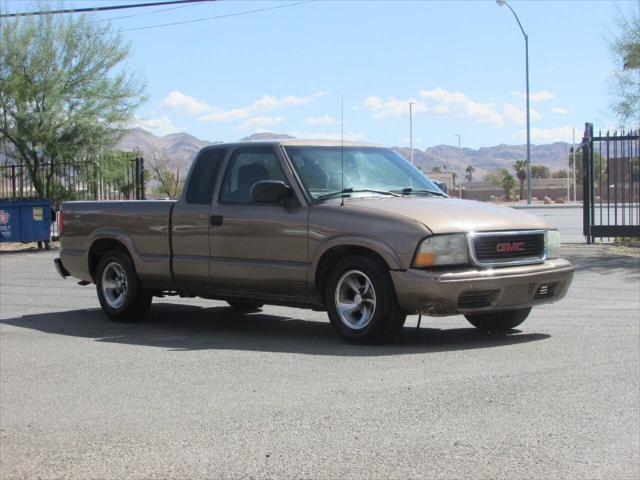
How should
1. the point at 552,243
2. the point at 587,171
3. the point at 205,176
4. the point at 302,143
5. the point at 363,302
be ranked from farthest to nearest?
the point at 587,171 < the point at 205,176 < the point at 302,143 < the point at 552,243 < the point at 363,302

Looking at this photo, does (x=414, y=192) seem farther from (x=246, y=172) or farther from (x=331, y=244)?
(x=246, y=172)

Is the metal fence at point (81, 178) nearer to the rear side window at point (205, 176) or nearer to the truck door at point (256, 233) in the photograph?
the rear side window at point (205, 176)

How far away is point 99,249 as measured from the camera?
1066 centimetres

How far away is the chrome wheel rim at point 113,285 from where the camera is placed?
10.3 m

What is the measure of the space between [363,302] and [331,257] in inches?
22.4

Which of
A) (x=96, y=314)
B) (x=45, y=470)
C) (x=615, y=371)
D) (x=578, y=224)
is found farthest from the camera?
(x=578, y=224)

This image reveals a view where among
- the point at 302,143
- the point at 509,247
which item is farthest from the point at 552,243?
the point at 302,143

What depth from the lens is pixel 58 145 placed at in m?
26.2

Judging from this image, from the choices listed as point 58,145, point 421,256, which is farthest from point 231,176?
point 58,145

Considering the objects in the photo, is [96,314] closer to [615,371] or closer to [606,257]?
[615,371]

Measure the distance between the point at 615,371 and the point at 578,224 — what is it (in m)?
24.0

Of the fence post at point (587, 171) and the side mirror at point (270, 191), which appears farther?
the fence post at point (587, 171)

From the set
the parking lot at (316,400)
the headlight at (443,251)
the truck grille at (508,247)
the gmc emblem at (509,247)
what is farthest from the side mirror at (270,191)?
the gmc emblem at (509,247)

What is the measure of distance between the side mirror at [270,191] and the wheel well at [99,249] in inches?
97.6
